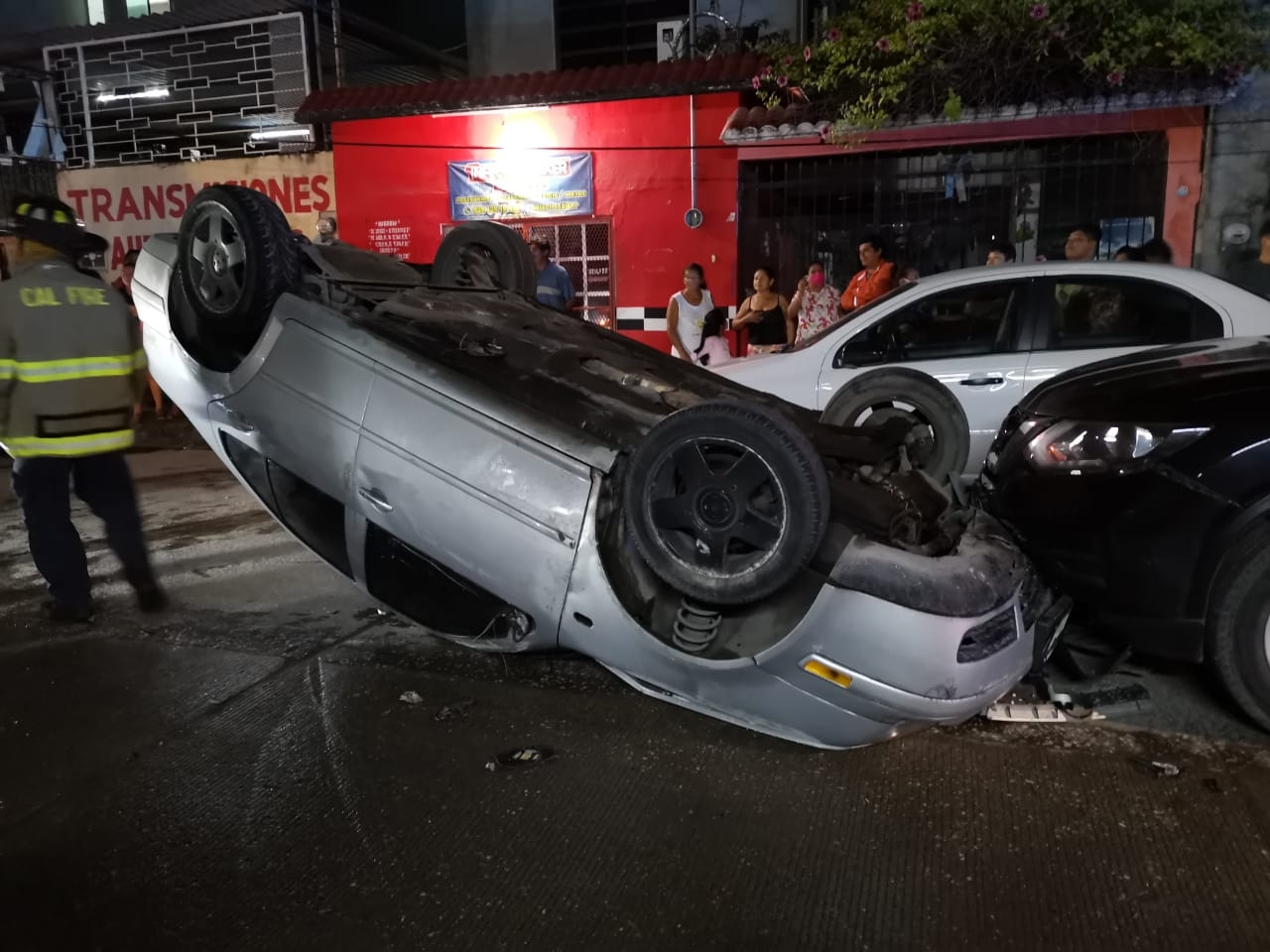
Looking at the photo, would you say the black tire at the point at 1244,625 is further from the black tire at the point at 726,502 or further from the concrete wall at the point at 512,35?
the concrete wall at the point at 512,35

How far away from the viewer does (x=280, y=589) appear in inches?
195

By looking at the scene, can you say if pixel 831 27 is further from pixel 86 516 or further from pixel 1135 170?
pixel 86 516

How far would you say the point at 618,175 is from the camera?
10453 millimetres

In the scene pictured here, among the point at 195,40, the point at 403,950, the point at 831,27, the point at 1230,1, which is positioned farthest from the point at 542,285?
the point at 195,40

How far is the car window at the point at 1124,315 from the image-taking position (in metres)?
5.20

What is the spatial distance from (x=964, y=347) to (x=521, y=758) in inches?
148

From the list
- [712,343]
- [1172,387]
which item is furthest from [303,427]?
[712,343]

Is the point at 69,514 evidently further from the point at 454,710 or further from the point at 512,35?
the point at 512,35

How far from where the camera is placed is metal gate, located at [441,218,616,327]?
10.7m

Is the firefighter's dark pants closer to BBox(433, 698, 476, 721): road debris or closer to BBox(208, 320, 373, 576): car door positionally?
BBox(208, 320, 373, 576): car door

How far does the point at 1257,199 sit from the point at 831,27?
160 inches

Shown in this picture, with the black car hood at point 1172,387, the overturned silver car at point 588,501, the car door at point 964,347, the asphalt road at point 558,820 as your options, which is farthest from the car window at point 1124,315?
the asphalt road at point 558,820

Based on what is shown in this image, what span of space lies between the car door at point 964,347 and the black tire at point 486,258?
2011 millimetres

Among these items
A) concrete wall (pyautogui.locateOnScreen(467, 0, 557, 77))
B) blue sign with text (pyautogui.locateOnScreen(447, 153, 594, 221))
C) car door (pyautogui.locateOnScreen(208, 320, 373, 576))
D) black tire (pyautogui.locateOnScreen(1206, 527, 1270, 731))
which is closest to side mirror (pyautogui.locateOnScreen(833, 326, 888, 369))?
black tire (pyautogui.locateOnScreen(1206, 527, 1270, 731))
